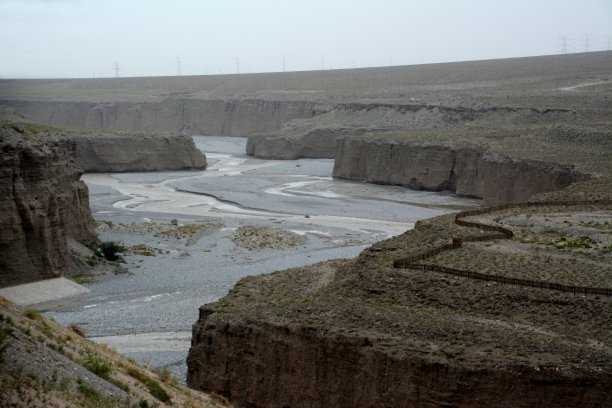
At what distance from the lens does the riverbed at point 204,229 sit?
27562mm

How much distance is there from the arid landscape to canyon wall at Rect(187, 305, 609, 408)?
0.11 ft

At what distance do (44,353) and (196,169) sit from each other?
5915cm

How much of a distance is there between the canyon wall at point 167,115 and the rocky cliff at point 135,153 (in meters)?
34.4

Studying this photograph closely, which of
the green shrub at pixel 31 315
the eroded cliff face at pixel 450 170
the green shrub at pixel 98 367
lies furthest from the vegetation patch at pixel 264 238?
the green shrub at pixel 98 367

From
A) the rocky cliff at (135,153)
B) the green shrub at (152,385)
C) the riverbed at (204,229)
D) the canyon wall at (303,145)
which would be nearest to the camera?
the green shrub at (152,385)

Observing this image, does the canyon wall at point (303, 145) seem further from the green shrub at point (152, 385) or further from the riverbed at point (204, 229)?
the green shrub at point (152, 385)

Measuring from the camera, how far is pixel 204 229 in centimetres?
4350

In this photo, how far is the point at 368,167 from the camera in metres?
66.1

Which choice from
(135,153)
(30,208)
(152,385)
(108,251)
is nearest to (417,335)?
(152,385)

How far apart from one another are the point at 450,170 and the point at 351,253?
953 inches

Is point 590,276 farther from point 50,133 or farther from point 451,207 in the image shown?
point 451,207

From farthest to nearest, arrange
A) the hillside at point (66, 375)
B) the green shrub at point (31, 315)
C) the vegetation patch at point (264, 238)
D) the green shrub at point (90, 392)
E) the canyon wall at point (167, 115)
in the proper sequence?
the canyon wall at point (167, 115)
the vegetation patch at point (264, 238)
the green shrub at point (31, 315)
the green shrub at point (90, 392)
the hillside at point (66, 375)

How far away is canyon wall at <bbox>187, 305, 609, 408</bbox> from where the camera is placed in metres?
15.9

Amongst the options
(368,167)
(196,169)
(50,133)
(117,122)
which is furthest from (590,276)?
(117,122)
